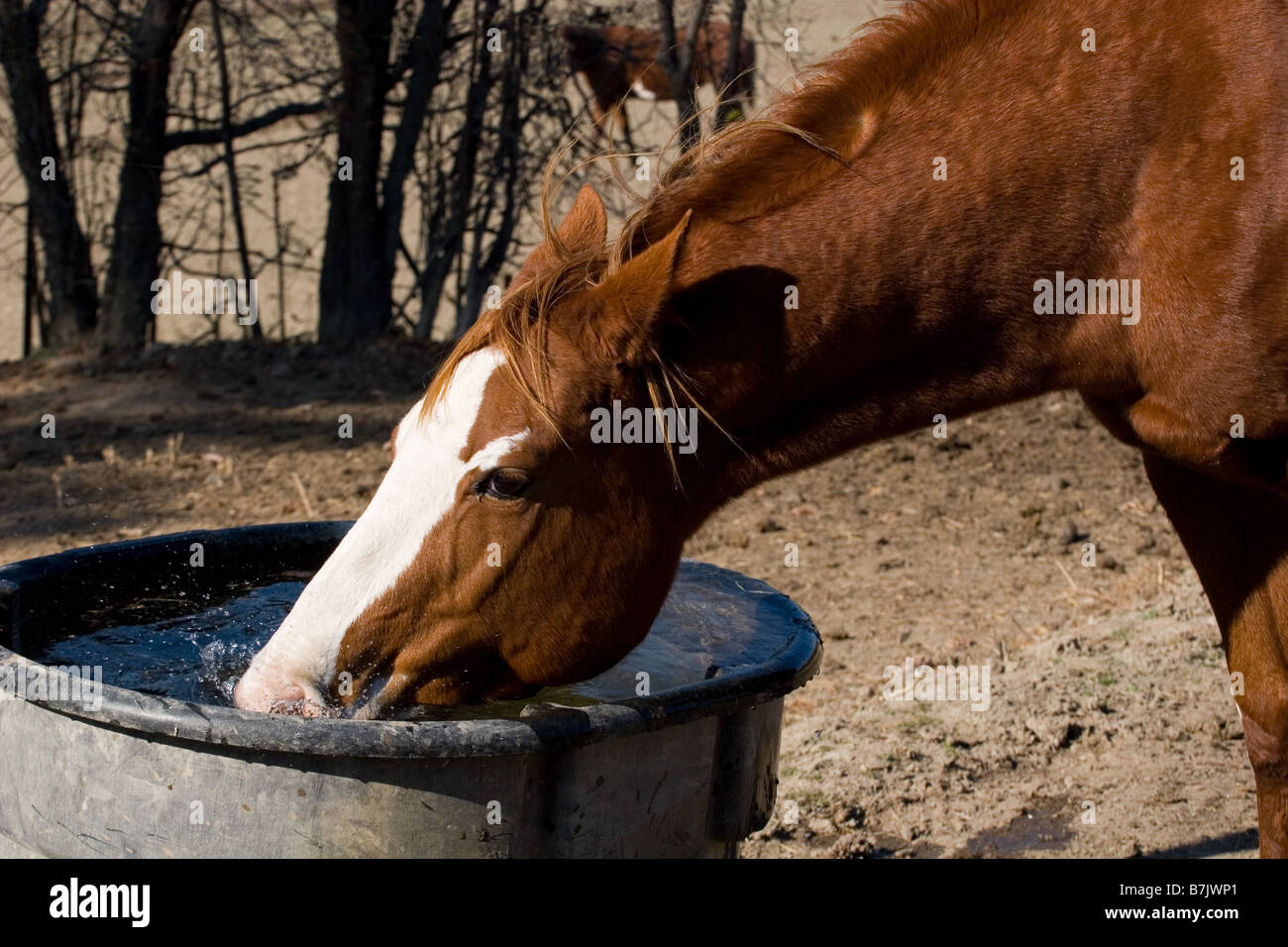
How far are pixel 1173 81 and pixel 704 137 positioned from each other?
32.8 inches

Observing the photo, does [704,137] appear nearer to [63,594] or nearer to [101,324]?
[63,594]

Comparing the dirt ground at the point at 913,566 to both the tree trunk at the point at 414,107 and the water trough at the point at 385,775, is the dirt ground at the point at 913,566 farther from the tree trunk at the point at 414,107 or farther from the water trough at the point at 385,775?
the water trough at the point at 385,775

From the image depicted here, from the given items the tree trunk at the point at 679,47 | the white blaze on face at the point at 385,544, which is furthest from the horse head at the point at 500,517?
the tree trunk at the point at 679,47

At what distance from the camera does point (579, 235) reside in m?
2.53

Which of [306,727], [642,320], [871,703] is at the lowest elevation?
[871,703]

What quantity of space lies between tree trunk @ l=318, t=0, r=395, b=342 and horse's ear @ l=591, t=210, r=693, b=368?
5600mm

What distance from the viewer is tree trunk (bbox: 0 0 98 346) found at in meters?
7.13

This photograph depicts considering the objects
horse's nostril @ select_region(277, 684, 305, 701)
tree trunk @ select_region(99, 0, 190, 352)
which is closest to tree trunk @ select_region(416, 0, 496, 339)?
tree trunk @ select_region(99, 0, 190, 352)

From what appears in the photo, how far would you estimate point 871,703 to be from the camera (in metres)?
4.16

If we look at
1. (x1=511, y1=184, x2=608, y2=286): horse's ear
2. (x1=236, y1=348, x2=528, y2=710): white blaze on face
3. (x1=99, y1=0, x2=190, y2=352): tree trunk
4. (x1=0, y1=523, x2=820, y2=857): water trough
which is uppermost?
(x1=99, y1=0, x2=190, y2=352): tree trunk

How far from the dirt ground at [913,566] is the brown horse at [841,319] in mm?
1393

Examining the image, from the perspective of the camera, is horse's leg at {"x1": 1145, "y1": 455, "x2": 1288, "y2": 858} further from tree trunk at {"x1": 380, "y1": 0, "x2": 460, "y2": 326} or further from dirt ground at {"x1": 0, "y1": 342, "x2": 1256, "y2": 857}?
tree trunk at {"x1": 380, "y1": 0, "x2": 460, "y2": 326}
